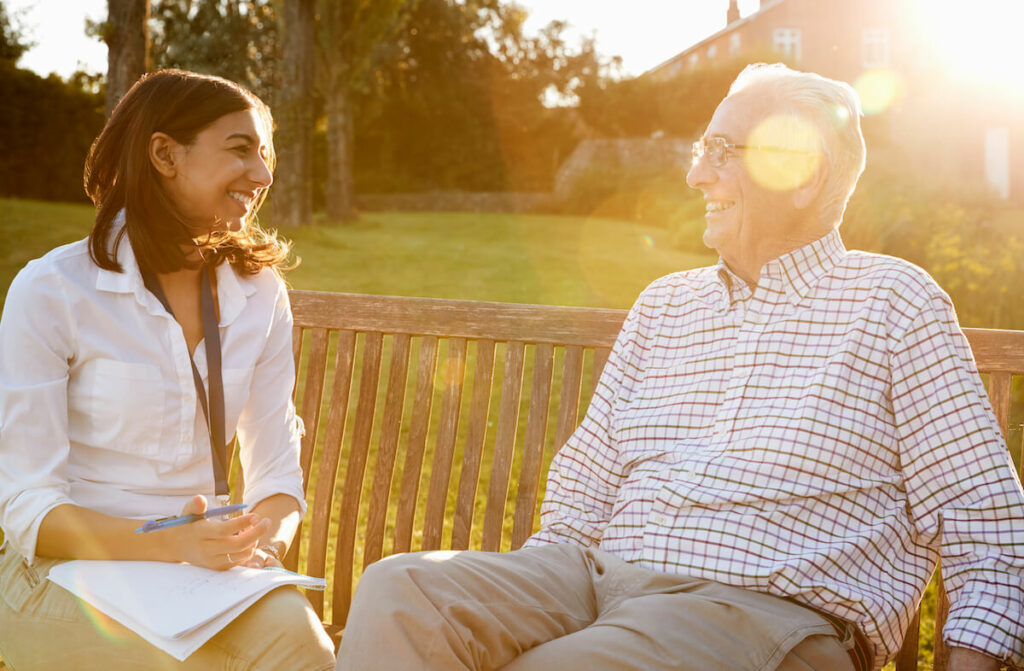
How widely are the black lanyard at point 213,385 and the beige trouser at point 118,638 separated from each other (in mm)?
469

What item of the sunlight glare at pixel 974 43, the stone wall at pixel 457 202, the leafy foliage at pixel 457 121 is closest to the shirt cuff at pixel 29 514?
the stone wall at pixel 457 202

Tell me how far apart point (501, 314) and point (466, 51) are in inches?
1219

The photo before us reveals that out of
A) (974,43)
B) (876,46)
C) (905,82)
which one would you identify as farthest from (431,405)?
(876,46)

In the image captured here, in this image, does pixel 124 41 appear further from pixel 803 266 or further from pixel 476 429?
pixel 803 266

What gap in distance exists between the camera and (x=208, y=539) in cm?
229

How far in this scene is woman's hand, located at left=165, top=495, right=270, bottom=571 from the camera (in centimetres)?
228

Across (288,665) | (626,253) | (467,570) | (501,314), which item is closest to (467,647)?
(467,570)

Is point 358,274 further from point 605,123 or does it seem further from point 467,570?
point 605,123

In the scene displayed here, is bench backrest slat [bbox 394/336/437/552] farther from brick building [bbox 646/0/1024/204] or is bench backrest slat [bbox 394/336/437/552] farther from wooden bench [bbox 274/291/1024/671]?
brick building [bbox 646/0/1024/204]

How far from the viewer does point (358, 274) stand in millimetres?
13000

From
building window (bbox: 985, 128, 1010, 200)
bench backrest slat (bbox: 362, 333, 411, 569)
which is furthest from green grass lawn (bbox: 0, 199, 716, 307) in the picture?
building window (bbox: 985, 128, 1010, 200)

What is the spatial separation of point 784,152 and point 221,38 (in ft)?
86.5

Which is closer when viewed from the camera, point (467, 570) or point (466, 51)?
point (467, 570)

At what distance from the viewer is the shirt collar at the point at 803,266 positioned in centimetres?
266
